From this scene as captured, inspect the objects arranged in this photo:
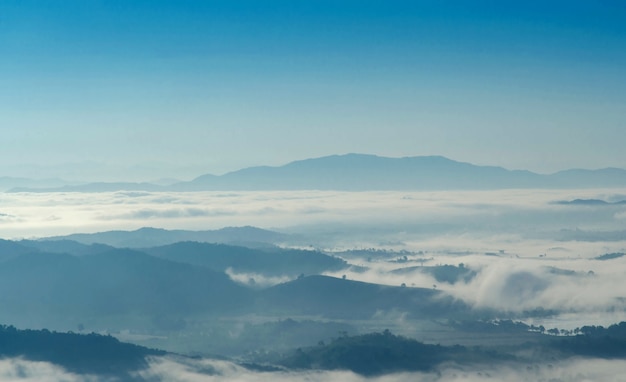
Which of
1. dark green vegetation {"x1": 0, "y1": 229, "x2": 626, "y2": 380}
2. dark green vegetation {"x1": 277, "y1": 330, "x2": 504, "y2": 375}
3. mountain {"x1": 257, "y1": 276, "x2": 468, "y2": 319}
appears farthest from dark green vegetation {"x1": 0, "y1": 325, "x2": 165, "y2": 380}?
mountain {"x1": 257, "y1": 276, "x2": 468, "y2": 319}

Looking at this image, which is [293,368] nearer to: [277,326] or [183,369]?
[183,369]

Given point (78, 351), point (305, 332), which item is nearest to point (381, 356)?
point (78, 351)

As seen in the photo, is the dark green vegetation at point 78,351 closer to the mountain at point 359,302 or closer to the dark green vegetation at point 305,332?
the dark green vegetation at point 305,332

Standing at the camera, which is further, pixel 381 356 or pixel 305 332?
pixel 305 332

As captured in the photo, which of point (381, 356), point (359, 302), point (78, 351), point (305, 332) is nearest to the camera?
point (78, 351)

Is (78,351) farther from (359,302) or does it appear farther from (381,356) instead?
(359,302)

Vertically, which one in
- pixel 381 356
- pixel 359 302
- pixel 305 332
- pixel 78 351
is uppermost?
pixel 78 351

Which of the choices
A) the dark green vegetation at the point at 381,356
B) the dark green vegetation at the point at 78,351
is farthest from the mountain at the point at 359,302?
the dark green vegetation at the point at 78,351

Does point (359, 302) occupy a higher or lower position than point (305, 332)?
higher
